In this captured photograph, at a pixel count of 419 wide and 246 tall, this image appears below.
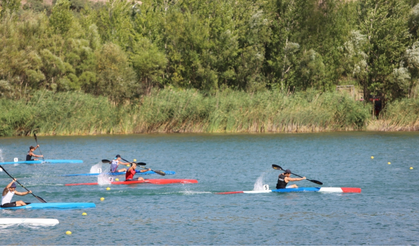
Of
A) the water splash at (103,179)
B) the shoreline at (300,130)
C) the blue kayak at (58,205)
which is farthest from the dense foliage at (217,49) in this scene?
the blue kayak at (58,205)

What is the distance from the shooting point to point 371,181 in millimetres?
30297

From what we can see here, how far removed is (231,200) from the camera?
2533 cm

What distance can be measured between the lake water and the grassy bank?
7.62 meters

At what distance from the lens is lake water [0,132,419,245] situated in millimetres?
19422

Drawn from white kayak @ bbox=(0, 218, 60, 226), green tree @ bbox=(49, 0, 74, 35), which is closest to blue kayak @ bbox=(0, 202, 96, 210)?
white kayak @ bbox=(0, 218, 60, 226)

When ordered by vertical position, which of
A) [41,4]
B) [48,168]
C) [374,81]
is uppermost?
[41,4]

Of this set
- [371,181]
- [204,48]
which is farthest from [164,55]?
[371,181]

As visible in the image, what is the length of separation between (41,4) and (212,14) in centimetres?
6053

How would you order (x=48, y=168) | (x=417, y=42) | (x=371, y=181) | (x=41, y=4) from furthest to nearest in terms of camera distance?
1. (x=41, y=4)
2. (x=417, y=42)
3. (x=48, y=168)
4. (x=371, y=181)

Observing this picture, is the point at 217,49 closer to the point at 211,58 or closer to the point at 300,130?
the point at 211,58

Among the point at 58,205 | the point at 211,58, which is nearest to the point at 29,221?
the point at 58,205

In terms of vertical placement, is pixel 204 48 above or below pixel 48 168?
above

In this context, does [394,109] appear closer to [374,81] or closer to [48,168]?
[374,81]

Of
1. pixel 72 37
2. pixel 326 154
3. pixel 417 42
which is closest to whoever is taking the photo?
pixel 326 154
